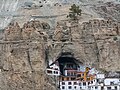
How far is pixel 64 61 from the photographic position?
5128 cm

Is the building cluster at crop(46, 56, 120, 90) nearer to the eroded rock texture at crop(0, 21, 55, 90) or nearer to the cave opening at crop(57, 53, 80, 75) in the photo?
the cave opening at crop(57, 53, 80, 75)

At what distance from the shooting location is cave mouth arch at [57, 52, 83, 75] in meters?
49.9

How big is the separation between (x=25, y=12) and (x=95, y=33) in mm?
14014

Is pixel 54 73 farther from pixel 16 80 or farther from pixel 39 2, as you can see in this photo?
pixel 39 2

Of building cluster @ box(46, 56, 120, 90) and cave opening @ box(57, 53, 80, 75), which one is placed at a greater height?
cave opening @ box(57, 53, 80, 75)

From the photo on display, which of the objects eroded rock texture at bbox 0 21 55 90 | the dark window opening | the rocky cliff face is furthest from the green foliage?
eroded rock texture at bbox 0 21 55 90

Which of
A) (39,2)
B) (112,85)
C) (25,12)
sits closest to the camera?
(112,85)

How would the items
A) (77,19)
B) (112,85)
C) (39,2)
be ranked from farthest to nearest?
(39,2) → (77,19) → (112,85)

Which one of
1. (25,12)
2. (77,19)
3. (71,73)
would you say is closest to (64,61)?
(71,73)

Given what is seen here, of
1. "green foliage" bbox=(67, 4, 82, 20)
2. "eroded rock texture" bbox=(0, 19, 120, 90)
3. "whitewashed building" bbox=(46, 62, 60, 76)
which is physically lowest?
"whitewashed building" bbox=(46, 62, 60, 76)

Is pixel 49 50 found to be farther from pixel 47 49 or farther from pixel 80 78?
pixel 80 78

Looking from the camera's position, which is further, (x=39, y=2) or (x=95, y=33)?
(x=39, y=2)

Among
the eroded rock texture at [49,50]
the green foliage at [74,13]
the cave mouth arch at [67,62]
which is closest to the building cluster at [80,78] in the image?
the cave mouth arch at [67,62]

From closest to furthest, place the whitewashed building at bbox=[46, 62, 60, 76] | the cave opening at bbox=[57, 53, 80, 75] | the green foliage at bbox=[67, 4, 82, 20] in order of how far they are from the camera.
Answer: the whitewashed building at bbox=[46, 62, 60, 76]
the cave opening at bbox=[57, 53, 80, 75]
the green foliage at bbox=[67, 4, 82, 20]
